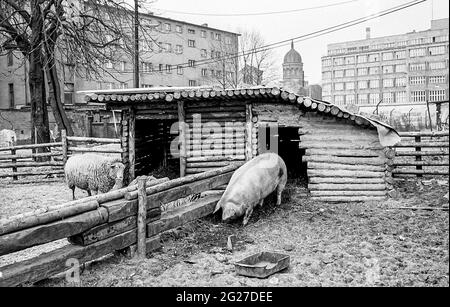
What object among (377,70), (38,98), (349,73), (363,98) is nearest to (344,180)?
(38,98)

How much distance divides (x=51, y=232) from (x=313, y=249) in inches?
159

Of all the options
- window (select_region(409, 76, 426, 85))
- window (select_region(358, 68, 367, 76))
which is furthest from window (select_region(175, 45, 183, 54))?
window (select_region(409, 76, 426, 85))

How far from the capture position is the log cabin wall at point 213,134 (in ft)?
39.6

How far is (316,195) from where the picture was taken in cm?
1084

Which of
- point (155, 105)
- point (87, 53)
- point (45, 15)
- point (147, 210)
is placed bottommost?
point (147, 210)

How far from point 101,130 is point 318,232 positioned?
26439 millimetres

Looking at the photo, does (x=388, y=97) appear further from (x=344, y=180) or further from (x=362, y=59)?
(x=344, y=180)

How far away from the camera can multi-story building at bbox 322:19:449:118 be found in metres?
48.1

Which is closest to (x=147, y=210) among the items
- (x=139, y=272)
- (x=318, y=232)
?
(x=139, y=272)

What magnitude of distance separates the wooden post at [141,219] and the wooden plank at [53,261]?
24 centimetres

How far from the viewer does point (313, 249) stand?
7359 mm

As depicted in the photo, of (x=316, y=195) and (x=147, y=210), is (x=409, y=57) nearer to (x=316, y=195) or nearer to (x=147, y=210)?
(x=316, y=195)

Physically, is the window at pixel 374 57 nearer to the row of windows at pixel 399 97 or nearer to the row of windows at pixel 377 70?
the row of windows at pixel 377 70

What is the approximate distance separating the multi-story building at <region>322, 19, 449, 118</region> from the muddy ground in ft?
121
